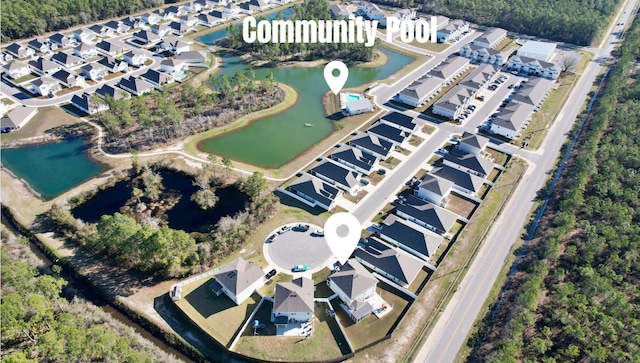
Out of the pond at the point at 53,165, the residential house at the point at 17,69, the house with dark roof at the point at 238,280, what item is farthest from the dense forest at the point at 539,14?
the house with dark roof at the point at 238,280

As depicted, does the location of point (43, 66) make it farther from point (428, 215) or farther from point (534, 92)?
point (534, 92)

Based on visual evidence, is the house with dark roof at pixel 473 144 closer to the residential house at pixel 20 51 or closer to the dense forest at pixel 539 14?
the dense forest at pixel 539 14

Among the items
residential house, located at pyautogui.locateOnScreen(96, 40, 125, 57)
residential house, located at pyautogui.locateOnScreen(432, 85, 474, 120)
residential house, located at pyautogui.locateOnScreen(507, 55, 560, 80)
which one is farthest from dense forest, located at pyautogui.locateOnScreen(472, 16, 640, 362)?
residential house, located at pyautogui.locateOnScreen(96, 40, 125, 57)

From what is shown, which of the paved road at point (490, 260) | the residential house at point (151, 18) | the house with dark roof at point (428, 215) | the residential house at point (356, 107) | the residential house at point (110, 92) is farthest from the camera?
the residential house at point (151, 18)

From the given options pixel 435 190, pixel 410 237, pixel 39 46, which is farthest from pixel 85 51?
pixel 410 237

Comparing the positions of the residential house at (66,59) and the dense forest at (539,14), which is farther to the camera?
the dense forest at (539,14)

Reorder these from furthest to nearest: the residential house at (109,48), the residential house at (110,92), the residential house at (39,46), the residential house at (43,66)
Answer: the residential house at (109,48) < the residential house at (39,46) < the residential house at (43,66) < the residential house at (110,92)
